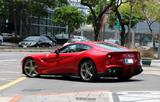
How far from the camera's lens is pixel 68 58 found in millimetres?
18484

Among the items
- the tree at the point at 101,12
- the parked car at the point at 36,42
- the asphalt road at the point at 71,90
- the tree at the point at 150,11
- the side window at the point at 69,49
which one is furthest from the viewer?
the parked car at the point at 36,42

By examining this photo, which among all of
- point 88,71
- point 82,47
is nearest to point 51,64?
point 82,47

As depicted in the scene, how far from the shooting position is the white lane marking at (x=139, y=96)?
12242 millimetres

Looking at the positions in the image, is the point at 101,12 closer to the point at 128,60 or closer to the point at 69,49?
the point at 69,49

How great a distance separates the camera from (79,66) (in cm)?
1805

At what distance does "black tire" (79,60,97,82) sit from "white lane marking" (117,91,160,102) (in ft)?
12.4

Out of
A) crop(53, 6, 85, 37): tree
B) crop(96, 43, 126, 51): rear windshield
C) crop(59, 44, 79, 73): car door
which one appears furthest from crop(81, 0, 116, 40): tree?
crop(53, 6, 85, 37): tree

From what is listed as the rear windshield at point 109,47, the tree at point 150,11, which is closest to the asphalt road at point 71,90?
the rear windshield at point 109,47

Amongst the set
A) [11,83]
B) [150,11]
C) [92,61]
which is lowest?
[11,83]

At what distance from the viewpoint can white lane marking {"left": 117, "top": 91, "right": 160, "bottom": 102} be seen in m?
12.2

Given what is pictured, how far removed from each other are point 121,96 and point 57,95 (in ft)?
5.28

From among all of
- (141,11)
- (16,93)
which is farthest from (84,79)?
(141,11)

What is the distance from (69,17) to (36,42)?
106 ft

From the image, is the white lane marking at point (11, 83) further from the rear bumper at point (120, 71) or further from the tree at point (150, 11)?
the tree at point (150, 11)
